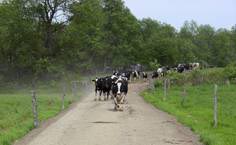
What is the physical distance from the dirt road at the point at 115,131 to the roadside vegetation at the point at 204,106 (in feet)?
2.16

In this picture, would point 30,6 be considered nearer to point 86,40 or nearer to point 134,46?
point 86,40

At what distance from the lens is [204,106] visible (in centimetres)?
3183

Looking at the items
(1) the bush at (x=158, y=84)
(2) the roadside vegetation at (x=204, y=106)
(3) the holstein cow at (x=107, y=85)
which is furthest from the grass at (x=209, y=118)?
(1) the bush at (x=158, y=84)

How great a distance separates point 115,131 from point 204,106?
45.2 ft

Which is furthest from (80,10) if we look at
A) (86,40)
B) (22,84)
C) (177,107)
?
(177,107)

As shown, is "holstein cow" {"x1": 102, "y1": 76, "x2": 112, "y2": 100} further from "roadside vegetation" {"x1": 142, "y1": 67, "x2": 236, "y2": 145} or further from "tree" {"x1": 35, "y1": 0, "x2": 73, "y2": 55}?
"tree" {"x1": 35, "y1": 0, "x2": 73, "y2": 55}

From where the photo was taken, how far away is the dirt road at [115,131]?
55.0 feet

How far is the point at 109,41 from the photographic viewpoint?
98812 millimetres

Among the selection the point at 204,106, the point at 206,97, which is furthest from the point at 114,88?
the point at 206,97

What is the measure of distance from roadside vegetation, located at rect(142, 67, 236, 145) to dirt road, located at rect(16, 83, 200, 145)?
0.66 m

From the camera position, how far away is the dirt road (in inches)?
660

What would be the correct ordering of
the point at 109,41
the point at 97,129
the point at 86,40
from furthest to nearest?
the point at 109,41 → the point at 86,40 → the point at 97,129

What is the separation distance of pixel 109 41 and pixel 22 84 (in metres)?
33.1

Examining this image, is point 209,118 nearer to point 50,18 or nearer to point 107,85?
point 107,85
